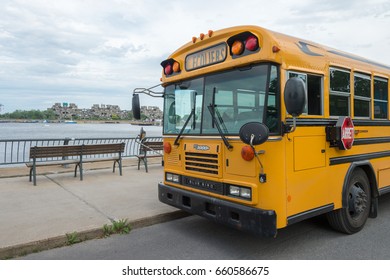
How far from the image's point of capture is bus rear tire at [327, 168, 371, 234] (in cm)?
438

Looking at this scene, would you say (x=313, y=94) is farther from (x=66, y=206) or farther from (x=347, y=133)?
(x=66, y=206)

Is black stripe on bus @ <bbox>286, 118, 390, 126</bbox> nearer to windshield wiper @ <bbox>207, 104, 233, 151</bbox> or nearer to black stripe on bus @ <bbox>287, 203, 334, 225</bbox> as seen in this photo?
windshield wiper @ <bbox>207, 104, 233, 151</bbox>

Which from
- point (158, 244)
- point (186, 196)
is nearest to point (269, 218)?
point (186, 196)

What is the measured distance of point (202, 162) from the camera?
4219 mm

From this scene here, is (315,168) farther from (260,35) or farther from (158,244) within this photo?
(158,244)

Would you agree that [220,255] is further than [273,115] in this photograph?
Yes

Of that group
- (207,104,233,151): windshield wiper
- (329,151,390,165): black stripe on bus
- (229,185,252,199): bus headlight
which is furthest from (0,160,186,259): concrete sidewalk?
(329,151,390,165): black stripe on bus

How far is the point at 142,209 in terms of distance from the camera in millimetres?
5562

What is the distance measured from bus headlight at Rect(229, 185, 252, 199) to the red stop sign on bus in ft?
5.02

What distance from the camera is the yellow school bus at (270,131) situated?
137 inches

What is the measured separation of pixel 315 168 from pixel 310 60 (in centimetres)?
135

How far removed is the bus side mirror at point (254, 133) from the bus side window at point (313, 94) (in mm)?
883

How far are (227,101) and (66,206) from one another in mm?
3710
